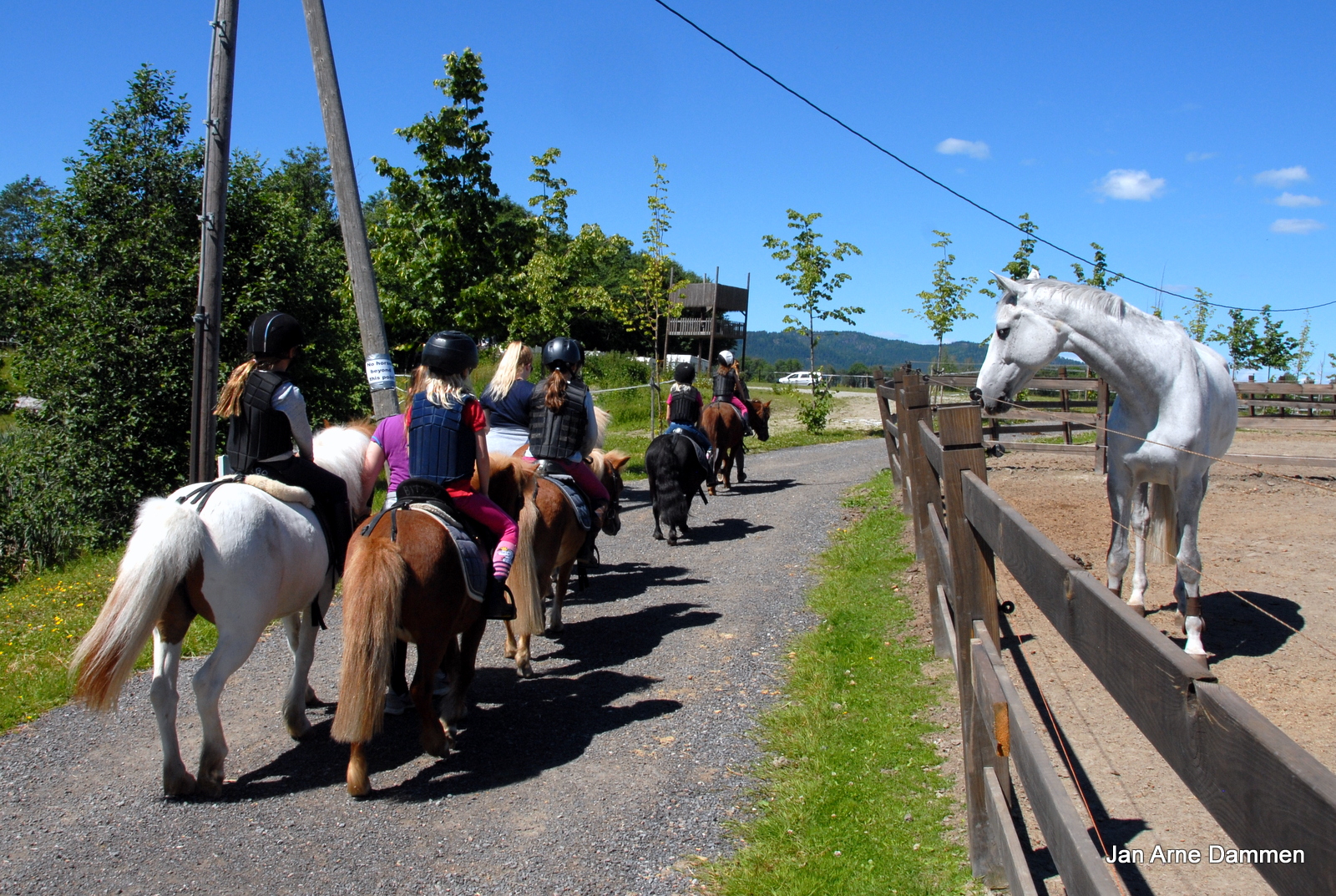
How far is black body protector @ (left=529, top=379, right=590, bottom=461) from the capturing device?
21.2 feet

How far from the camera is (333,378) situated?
1301 centimetres

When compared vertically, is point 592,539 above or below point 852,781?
above

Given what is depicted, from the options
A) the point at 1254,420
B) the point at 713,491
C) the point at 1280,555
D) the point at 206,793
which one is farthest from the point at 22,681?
the point at 1254,420

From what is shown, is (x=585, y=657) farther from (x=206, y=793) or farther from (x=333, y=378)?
(x=333, y=378)

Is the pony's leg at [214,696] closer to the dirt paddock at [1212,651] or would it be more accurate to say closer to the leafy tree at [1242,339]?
the dirt paddock at [1212,651]

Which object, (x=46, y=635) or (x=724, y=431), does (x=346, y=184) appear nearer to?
(x=46, y=635)

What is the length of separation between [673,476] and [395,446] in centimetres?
534

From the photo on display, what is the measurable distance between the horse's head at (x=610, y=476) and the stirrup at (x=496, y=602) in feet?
9.02

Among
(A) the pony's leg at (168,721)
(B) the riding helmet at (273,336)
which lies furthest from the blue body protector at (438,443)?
(A) the pony's leg at (168,721)

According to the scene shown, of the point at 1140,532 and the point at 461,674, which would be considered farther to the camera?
the point at 1140,532

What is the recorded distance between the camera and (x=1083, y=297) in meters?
5.48

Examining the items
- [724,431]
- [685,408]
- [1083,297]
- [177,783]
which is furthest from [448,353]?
[724,431]

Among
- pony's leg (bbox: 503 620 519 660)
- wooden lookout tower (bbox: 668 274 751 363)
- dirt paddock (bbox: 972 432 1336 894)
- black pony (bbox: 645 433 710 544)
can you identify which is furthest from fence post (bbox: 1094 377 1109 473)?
wooden lookout tower (bbox: 668 274 751 363)

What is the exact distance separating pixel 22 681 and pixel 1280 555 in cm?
971
